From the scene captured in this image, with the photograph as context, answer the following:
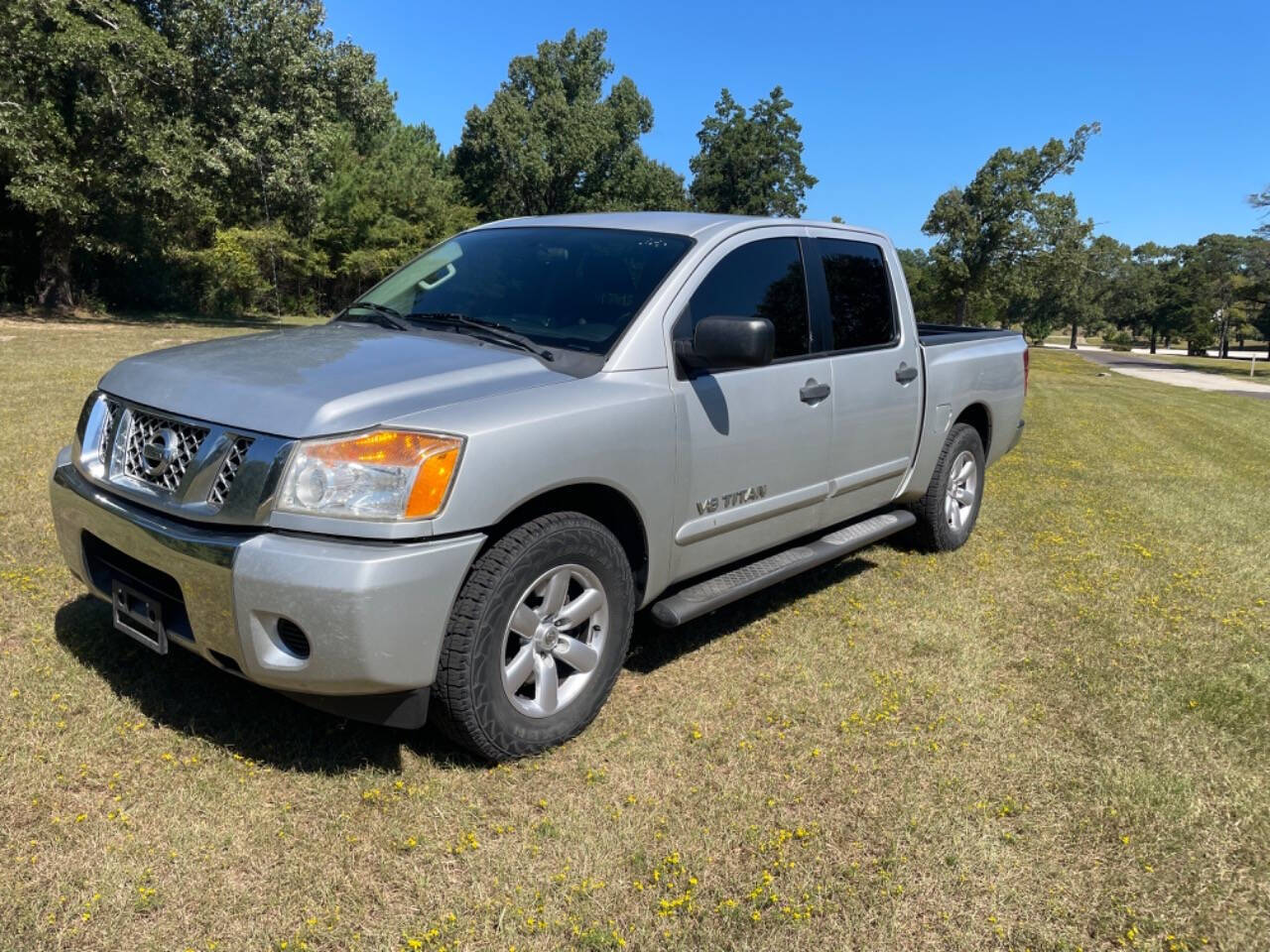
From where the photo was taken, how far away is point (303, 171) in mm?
24375

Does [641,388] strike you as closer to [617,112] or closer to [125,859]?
[125,859]

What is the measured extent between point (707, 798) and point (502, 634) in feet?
2.91

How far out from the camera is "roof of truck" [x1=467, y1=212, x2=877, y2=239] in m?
3.87

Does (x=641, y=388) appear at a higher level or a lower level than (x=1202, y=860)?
higher

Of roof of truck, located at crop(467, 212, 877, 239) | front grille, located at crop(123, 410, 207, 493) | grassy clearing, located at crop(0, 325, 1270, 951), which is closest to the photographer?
grassy clearing, located at crop(0, 325, 1270, 951)

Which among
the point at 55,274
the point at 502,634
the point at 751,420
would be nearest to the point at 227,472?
the point at 502,634

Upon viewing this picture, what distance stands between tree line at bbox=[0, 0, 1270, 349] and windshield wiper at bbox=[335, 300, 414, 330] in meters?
20.9

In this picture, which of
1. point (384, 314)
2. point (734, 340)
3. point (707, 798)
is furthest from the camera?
point (384, 314)

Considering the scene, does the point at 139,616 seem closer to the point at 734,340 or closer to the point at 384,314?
the point at 384,314

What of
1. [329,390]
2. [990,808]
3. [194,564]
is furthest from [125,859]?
[990,808]

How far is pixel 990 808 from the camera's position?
2973 mm

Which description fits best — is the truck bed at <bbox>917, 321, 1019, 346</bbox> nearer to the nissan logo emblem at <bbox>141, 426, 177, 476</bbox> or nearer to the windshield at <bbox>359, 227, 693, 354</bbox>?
the windshield at <bbox>359, 227, 693, 354</bbox>

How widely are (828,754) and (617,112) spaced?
58684 millimetres

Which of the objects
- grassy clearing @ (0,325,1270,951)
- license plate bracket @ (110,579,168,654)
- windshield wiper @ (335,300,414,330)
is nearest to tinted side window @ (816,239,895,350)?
grassy clearing @ (0,325,1270,951)
